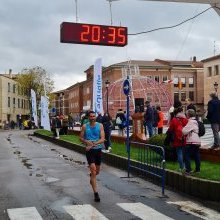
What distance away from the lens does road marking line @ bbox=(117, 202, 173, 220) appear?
841cm

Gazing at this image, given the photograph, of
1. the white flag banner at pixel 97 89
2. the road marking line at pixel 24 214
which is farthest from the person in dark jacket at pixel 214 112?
the white flag banner at pixel 97 89

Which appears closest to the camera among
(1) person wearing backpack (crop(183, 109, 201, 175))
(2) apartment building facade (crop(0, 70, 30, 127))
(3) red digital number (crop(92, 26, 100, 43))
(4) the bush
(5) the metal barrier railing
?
(1) person wearing backpack (crop(183, 109, 201, 175))

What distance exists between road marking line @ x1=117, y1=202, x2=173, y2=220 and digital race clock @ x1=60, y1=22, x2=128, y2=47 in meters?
5.29

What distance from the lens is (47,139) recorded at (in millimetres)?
36906

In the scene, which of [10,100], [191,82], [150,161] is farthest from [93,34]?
[191,82]

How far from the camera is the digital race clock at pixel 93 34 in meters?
13.2

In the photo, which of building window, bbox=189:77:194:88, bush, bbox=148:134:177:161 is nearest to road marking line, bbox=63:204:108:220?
bush, bbox=148:134:177:161

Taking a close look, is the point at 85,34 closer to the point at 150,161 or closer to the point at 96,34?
the point at 96,34

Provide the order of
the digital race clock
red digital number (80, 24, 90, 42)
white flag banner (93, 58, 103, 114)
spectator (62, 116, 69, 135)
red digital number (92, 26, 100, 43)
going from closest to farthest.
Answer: the digital race clock < red digital number (80, 24, 90, 42) < red digital number (92, 26, 100, 43) < white flag banner (93, 58, 103, 114) < spectator (62, 116, 69, 135)

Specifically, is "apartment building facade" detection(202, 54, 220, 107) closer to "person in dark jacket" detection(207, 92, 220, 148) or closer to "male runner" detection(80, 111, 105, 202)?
"person in dark jacket" detection(207, 92, 220, 148)

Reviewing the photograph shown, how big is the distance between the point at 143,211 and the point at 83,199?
1671mm

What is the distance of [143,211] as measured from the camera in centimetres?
894

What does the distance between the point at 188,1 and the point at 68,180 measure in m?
5.69

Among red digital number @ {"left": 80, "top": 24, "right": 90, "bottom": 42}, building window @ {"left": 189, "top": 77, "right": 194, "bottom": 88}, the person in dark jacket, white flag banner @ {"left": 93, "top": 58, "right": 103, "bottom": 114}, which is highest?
building window @ {"left": 189, "top": 77, "right": 194, "bottom": 88}
